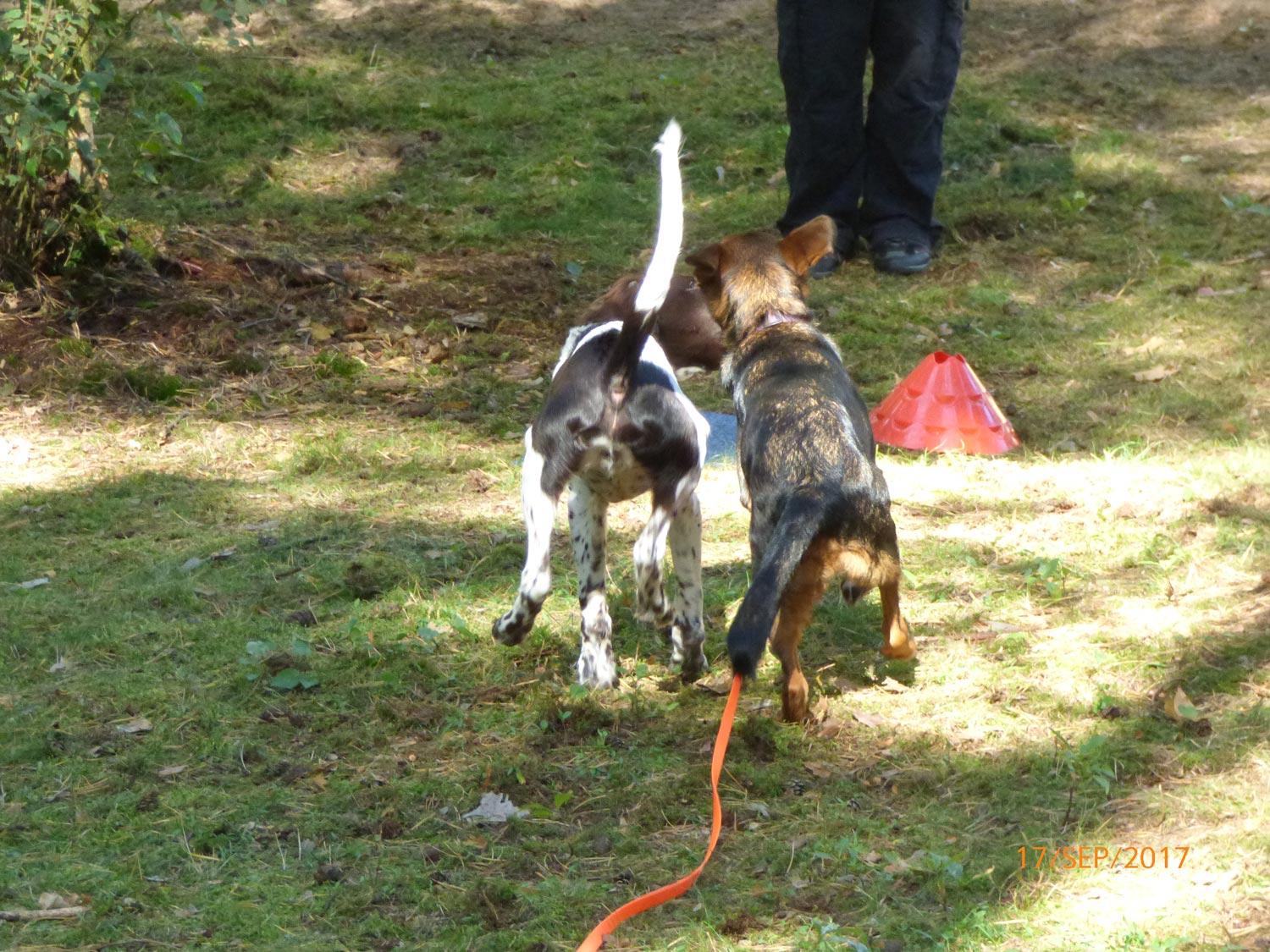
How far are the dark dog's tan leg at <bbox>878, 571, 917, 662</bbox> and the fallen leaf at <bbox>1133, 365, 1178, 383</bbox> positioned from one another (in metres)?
3.13

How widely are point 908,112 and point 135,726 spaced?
586 cm

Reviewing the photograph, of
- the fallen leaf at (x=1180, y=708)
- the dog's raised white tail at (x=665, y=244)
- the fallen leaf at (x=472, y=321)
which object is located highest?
the dog's raised white tail at (x=665, y=244)

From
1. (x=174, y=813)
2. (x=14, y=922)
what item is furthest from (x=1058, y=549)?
(x=14, y=922)

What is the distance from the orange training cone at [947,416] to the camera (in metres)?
5.93

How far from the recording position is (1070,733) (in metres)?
3.83

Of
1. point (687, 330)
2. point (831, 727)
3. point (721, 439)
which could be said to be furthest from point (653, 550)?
point (721, 439)

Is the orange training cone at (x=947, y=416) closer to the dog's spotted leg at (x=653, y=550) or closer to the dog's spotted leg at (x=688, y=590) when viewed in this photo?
the dog's spotted leg at (x=688, y=590)

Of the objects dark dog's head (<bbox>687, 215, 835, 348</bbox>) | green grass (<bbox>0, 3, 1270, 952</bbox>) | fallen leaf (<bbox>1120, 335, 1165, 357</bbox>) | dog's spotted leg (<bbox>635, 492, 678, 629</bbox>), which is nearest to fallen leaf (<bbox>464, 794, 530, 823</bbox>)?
green grass (<bbox>0, 3, 1270, 952</bbox>)

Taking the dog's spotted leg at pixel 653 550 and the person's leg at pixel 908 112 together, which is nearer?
the dog's spotted leg at pixel 653 550

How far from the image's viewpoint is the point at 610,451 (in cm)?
392

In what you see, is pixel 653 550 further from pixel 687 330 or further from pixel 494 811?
pixel 687 330

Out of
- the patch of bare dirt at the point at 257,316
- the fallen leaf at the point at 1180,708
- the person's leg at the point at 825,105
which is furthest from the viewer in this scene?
A: the person's leg at the point at 825,105

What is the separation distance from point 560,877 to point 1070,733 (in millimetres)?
1505
